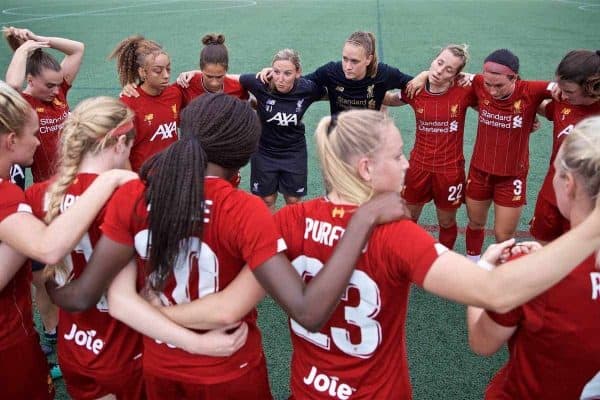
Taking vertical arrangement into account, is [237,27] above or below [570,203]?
below

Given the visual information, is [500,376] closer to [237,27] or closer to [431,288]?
[431,288]

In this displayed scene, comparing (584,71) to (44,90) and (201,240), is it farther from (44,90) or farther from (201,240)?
(44,90)

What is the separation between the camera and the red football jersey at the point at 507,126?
4645mm

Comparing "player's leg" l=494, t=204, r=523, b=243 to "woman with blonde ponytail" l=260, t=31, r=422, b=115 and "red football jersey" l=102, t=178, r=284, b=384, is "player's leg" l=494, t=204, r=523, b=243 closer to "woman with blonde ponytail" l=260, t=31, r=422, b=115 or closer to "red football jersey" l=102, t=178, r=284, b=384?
"woman with blonde ponytail" l=260, t=31, r=422, b=115

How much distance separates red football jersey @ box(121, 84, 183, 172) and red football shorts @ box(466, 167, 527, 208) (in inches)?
109

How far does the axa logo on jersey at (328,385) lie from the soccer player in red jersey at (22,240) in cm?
108

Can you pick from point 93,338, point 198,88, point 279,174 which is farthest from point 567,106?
point 93,338

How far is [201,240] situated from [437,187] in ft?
11.3

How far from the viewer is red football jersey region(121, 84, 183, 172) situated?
4.73 metres

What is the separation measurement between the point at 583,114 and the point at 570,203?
2.72 metres

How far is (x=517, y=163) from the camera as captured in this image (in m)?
4.81

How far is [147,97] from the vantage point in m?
4.84

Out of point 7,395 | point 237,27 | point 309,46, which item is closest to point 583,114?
point 7,395

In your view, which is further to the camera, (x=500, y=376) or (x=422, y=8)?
(x=422, y=8)
